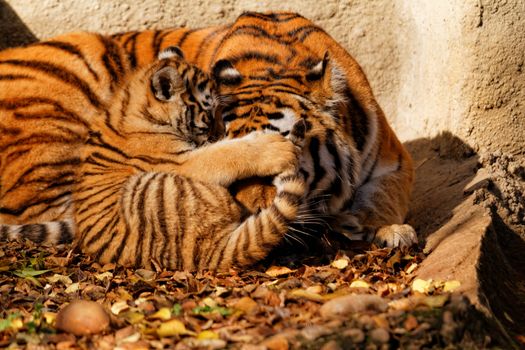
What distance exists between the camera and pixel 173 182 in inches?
161

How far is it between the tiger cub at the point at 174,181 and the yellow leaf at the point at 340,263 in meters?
0.38

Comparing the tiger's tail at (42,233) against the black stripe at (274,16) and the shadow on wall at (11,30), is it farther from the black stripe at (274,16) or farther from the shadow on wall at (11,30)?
the shadow on wall at (11,30)

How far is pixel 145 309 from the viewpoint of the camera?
334 centimetres

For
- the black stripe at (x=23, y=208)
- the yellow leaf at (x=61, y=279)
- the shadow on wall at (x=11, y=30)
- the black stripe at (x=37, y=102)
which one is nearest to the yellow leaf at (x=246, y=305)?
the yellow leaf at (x=61, y=279)

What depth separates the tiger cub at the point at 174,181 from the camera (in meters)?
3.93

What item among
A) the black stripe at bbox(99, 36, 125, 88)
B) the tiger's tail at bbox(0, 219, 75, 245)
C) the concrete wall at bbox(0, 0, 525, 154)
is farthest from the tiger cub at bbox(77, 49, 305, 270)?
the concrete wall at bbox(0, 0, 525, 154)

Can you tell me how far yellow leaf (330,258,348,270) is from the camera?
13.2 ft

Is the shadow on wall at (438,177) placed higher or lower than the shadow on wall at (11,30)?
lower

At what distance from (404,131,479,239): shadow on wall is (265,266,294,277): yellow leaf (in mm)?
956

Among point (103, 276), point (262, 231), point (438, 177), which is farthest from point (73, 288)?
point (438, 177)

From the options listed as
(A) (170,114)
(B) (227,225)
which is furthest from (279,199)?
(A) (170,114)

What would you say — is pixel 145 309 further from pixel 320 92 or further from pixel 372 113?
pixel 372 113

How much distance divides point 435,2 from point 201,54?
1.68m

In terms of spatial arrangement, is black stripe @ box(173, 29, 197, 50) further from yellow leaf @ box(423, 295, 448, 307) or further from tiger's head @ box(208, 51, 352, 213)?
yellow leaf @ box(423, 295, 448, 307)
